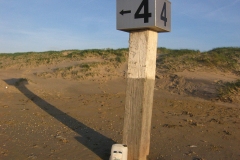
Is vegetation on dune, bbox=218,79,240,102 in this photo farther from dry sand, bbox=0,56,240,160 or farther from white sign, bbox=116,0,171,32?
white sign, bbox=116,0,171,32

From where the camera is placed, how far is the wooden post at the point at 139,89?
4.68m

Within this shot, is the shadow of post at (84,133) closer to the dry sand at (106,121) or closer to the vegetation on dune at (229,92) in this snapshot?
the dry sand at (106,121)

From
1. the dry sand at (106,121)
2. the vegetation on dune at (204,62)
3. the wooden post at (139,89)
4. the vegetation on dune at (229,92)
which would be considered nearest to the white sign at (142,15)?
the wooden post at (139,89)

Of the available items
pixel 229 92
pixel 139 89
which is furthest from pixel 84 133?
pixel 229 92

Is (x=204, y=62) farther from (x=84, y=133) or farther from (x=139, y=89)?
(x=139, y=89)

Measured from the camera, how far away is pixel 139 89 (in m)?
4.73

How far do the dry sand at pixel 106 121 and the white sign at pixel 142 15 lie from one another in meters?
2.30

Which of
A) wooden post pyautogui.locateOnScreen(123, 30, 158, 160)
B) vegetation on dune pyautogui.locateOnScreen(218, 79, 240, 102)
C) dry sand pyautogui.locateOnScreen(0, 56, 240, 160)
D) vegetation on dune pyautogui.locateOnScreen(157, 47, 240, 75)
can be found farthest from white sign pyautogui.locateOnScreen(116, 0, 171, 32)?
vegetation on dune pyautogui.locateOnScreen(157, 47, 240, 75)

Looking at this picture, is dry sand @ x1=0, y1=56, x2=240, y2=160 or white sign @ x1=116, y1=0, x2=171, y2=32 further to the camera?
dry sand @ x1=0, y1=56, x2=240, y2=160

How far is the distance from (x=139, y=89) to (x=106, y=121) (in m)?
3.21

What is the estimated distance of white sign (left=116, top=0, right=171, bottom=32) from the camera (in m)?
4.42

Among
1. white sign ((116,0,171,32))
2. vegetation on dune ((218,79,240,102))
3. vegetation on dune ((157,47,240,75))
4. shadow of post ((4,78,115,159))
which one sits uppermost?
white sign ((116,0,171,32))

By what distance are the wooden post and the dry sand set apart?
1.90 ft

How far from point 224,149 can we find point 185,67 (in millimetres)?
9312
